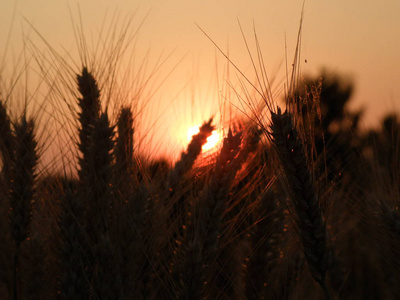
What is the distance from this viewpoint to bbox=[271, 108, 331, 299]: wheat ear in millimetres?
1558

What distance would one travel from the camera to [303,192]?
62.7 inches

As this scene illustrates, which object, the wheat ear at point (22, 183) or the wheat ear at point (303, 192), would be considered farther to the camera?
the wheat ear at point (22, 183)

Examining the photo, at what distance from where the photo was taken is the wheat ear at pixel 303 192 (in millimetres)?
1558

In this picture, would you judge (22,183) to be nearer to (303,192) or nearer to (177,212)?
(177,212)

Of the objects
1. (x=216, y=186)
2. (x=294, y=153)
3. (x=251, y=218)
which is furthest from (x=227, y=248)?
(x=294, y=153)

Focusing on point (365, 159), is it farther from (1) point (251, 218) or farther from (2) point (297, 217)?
(2) point (297, 217)

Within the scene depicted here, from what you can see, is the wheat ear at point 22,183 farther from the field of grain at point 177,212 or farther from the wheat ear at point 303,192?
the wheat ear at point 303,192

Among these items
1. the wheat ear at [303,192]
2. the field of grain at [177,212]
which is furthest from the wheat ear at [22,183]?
the wheat ear at [303,192]

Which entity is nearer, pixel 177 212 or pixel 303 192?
pixel 303 192

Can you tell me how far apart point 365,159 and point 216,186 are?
1.44 meters

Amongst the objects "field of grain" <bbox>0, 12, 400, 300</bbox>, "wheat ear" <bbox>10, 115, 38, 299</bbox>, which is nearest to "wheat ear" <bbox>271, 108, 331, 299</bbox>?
"field of grain" <bbox>0, 12, 400, 300</bbox>

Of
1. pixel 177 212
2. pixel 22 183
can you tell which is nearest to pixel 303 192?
pixel 177 212

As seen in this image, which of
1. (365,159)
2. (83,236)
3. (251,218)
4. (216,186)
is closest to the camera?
(216,186)

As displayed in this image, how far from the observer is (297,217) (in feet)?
5.37
